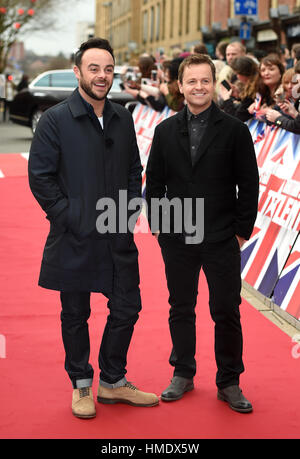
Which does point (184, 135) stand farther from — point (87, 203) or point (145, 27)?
point (145, 27)

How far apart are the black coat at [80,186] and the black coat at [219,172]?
28 cm

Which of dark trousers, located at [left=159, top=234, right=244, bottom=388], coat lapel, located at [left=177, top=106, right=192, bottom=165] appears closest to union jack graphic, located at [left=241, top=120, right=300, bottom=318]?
dark trousers, located at [left=159, top=234, right=244, bottom=388]

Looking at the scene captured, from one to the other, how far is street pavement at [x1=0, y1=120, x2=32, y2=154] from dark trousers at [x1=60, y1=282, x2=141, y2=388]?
1322 cm

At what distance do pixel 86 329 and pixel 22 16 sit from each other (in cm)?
4613

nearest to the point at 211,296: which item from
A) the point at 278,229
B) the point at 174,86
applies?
the point at 278,229

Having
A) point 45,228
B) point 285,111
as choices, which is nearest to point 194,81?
point 285,111

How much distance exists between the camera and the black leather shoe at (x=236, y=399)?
4.39m

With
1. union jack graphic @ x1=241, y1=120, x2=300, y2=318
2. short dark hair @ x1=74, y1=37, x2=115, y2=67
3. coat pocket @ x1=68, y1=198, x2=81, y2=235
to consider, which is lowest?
union jack graphic @ x1=241, y1=120, x2=300, y2=318

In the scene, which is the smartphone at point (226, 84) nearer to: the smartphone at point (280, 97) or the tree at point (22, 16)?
the smartphone at point (280, 97)

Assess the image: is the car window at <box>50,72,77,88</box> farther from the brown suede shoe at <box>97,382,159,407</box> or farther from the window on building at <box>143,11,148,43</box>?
the window on building at <box>143,11,148,43</box>

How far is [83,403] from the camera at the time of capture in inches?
169

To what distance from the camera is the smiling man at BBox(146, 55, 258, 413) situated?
4.30 meters

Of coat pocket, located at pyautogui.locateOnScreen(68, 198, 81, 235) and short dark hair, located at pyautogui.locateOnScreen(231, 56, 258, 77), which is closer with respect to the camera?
coat pocket, located at pyautogui.locateOnScreen(68, 198, 81, 235)

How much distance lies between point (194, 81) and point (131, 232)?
0.91m
